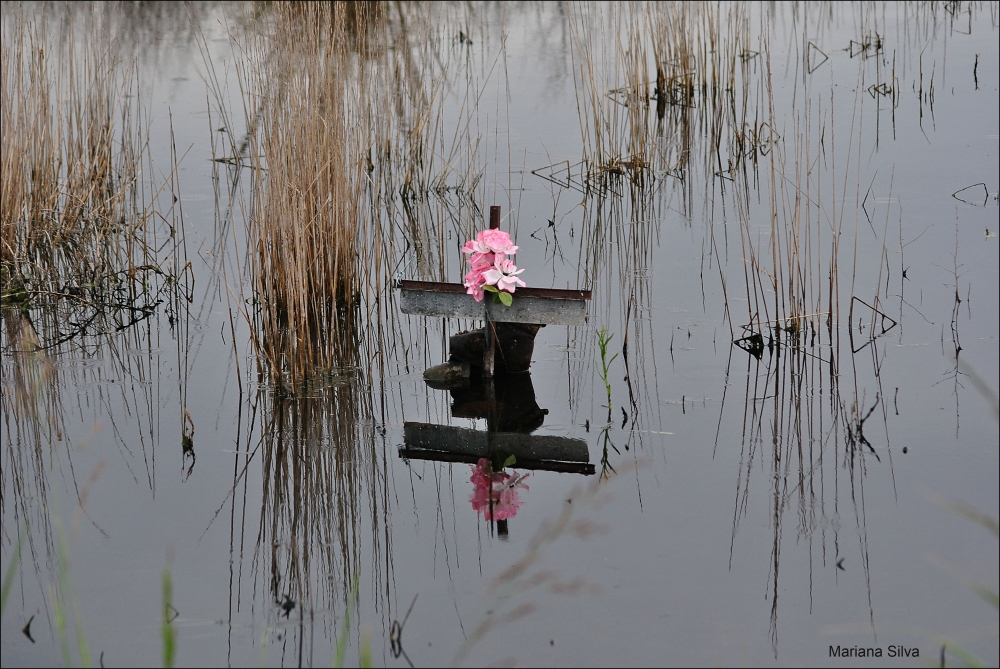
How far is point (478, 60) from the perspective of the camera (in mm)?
9414

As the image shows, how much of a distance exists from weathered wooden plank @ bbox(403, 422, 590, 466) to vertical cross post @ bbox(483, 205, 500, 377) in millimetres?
398

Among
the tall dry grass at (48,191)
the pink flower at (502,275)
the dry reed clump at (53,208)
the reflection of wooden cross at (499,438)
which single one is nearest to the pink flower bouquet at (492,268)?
the pink flower at (502,275)

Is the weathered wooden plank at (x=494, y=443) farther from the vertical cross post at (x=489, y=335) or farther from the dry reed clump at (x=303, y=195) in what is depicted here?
the dry reed clump at (x=303, y=195)

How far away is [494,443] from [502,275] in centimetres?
66

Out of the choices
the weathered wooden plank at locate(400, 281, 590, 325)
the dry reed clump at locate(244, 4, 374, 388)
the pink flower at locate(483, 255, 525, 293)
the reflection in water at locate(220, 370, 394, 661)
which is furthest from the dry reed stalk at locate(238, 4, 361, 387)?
the pink flower at locate(483, 255, 525, 293)

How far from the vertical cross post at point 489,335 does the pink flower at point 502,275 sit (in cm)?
10

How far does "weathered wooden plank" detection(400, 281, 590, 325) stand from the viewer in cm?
366

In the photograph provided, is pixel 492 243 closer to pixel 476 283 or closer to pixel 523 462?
pixel 476 283

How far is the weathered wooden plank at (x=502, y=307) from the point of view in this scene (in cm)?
366

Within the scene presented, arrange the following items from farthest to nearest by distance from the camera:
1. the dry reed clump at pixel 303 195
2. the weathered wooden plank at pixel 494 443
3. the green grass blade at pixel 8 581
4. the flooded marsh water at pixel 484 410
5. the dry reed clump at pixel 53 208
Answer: the dry reed clump at pixel 53 208 → the dry reed clump at pixel 303 195 → the weathered wooden plank at pixel 494 443 → the flooded marsh water at pixel 484 410 → the green grass blade at pixel 8 581

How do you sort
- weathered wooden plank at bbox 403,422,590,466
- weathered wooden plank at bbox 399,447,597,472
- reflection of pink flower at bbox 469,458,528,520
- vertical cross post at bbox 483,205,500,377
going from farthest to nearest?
vertical cross post at bbox 483,205,500,377 → weathered wooden plank at bbox 403,422,590,466 → weathered wooden plank at bbox 399,447,597,472 → reflection of pink flower at bbox 469,458,528,520

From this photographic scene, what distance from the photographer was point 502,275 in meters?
3.71

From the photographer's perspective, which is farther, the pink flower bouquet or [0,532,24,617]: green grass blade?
the pink flower bouquet

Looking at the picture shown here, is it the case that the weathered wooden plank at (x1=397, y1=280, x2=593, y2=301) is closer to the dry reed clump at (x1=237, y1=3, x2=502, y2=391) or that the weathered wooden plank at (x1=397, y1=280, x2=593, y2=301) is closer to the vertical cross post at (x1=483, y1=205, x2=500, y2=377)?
the vertical cross post at (x1=483, y1=205, x2=500, y2=377)
